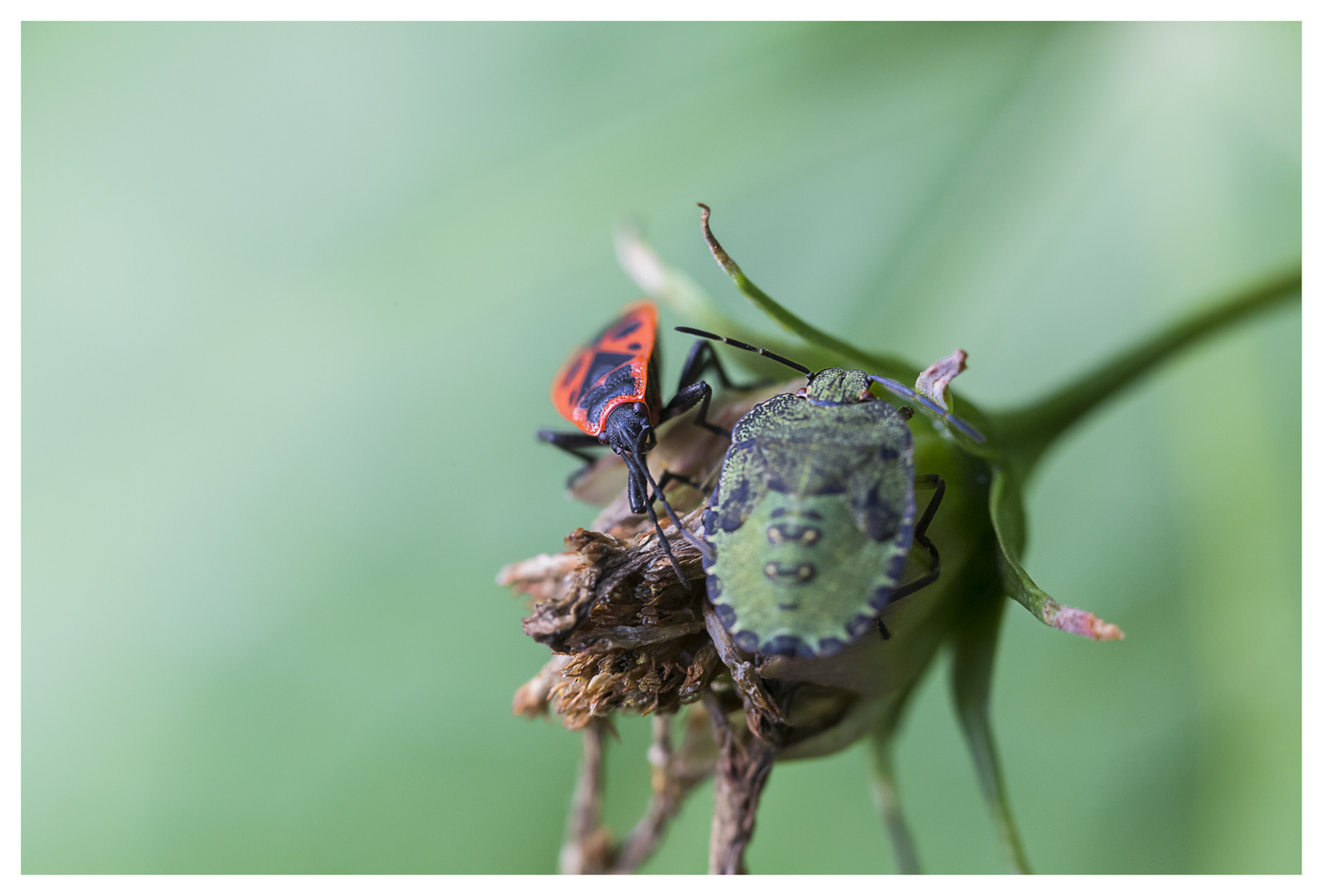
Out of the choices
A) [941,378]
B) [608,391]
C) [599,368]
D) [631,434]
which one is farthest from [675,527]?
[599,368]

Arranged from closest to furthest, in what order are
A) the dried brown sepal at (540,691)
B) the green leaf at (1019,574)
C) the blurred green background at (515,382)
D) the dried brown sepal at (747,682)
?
1. the green leaf at (1019,574)
2. the dried brown sepal at (747,682)
3. the dried brown sepal at (540,691)
4. the blurred green background at (515,382)

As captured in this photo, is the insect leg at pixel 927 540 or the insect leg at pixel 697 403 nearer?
the insect leg at pixel 927 540

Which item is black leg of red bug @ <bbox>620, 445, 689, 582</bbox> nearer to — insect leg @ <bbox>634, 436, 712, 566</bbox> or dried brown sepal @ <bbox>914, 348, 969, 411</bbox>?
insect leg @ <bbox>634, 436, 712, 566</bbox>

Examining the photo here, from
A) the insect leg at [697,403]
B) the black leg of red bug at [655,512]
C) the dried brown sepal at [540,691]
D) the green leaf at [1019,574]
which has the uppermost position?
the green leaf at [1019,574]

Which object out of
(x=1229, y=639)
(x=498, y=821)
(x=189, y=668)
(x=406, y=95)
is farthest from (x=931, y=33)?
(x=189, y=668)

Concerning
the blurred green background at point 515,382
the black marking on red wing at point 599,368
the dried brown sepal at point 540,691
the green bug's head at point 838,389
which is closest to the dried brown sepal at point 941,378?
the green bug's head at point 838,389

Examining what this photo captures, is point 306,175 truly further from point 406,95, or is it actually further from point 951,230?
point 951,230

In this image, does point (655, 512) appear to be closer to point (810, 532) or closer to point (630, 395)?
point (810, 532)

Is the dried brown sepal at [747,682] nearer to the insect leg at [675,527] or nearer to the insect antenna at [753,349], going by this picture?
the insect leg at [675,527]
